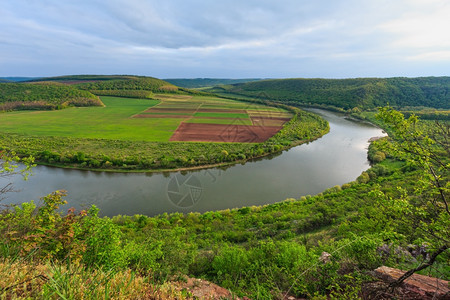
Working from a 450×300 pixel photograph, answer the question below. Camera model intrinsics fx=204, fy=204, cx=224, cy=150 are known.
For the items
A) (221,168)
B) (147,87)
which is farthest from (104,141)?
(147,87)

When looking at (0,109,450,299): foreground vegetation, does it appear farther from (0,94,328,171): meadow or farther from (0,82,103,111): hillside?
(0,82,103,111): hillside

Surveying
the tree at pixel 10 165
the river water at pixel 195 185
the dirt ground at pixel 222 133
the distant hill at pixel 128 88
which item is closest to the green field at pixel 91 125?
the dirt ground at pixel 222 133

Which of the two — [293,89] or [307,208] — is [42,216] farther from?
[293,89]

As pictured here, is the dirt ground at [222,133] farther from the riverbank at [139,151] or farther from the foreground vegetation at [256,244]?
the foreground vegetation at [256,244]

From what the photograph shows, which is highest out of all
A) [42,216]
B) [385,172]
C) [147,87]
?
[147,87]

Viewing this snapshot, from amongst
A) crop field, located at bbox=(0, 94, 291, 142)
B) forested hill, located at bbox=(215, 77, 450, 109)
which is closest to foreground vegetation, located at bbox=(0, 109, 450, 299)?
crop field, located at bbox=(0, 94, 291, 142)

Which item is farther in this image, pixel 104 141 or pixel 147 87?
pixel 147 87

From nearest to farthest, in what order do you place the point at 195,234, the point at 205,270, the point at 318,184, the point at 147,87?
the point at 205,270 < the point at 195,234 < the point at 318,184 < the point at 147,87

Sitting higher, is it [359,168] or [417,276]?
[417,276]
